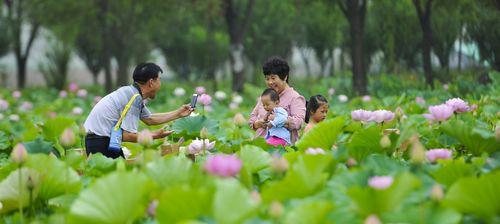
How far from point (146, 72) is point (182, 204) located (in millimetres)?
2580

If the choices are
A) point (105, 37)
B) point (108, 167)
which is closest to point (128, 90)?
point (108, 167)

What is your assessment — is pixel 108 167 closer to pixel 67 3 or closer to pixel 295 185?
pixel 295 185

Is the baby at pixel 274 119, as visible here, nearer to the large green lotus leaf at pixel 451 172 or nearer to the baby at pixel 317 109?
the baby at pixel 317 109

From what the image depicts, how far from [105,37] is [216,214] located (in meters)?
15.9

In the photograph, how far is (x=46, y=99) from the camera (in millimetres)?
15086

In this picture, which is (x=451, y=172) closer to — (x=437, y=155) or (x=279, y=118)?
(x=437, y=155)

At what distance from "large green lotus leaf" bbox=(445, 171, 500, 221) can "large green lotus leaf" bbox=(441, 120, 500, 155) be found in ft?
3.16

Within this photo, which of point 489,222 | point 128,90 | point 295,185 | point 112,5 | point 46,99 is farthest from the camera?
point 112,5

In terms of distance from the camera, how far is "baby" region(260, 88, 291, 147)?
15.4 feet

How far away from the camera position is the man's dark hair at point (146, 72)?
488cm

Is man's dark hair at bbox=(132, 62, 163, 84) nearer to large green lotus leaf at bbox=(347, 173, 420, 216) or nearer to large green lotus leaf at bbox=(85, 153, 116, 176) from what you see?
large green lotus leaf at bbox=(85, 153, 116, 176)

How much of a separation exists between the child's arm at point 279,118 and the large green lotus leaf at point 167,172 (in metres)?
1.94

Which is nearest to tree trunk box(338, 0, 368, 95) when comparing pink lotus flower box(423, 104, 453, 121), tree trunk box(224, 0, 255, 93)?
tree trunk box(224, 0, 255, 93)

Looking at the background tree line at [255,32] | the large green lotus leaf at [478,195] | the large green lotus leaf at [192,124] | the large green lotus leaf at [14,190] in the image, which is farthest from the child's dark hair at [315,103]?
the background tree line at [255,32]
